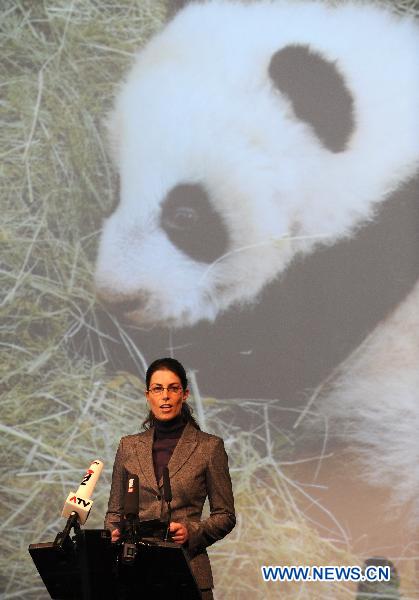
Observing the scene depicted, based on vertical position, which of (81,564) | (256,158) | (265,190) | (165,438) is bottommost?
(81,564)

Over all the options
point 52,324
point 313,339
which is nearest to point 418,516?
point 313,339

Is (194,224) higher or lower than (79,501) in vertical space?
higher

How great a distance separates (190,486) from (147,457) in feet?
0.49

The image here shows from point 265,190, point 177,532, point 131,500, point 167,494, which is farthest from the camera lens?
point 265,190

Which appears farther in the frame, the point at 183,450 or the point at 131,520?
the point at 183,450

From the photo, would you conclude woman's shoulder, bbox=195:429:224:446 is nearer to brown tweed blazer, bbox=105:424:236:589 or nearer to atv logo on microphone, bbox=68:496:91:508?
brown tweed blazer, bbox=105:424:236:589

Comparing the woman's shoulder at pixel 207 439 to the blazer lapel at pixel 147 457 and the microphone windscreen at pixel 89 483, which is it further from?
the microphone windscreen at pixel 89 483

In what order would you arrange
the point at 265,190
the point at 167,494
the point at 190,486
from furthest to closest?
the point at 265,190 → the point at 190,486 → the point at 167,494

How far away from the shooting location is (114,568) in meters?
2.36

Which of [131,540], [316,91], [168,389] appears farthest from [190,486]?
[316,91]

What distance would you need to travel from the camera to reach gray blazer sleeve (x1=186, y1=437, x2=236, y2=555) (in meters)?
2.62

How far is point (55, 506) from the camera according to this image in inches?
153

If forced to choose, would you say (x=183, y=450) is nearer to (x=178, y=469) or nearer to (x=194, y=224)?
(x=178, y=469)

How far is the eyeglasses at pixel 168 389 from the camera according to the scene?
2760mm
